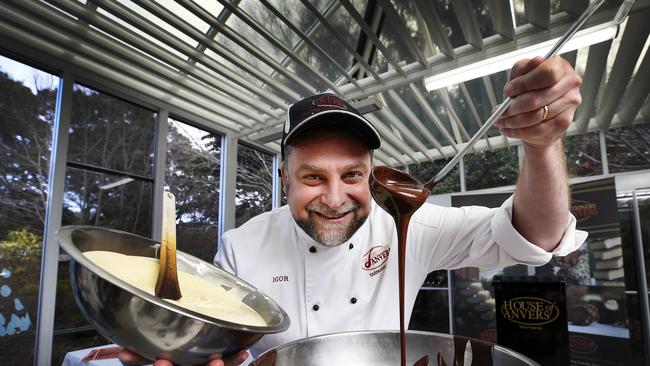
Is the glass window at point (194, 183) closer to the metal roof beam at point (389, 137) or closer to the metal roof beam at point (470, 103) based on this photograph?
the metal roof beam at point (389, 137)

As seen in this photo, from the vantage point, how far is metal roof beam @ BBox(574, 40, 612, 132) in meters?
4.05

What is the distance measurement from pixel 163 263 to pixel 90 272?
0.16 m

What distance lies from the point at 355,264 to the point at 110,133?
3.82 metres

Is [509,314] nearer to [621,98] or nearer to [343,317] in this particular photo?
[343,317]

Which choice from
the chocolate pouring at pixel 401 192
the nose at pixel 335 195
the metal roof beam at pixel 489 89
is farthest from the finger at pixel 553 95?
the metal roof beam at pixel 489 89

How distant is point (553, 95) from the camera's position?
2.77 feet

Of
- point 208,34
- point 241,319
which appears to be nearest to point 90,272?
point 241,319

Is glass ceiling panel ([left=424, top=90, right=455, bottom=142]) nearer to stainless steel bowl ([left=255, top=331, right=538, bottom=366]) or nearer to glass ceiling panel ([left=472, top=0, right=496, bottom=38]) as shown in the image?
glass ceiling panel ([left=472, top=0, right=496, bottom=38])

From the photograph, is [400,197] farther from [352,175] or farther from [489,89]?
[489,89]

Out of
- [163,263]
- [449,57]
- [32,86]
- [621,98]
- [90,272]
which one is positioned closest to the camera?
[90,272]

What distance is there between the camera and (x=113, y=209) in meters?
4.01

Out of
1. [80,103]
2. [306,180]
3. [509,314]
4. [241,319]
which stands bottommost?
[509,314]

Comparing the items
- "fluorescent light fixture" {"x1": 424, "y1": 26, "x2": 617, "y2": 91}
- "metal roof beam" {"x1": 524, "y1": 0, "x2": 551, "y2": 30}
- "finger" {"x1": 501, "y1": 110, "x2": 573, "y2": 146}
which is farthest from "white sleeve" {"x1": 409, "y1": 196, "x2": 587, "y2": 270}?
"fluorescent light fixture" {"x1": 424, "y1": 26, "x2": 617, "y2": 91}

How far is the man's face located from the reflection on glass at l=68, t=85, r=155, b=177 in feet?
11.5
